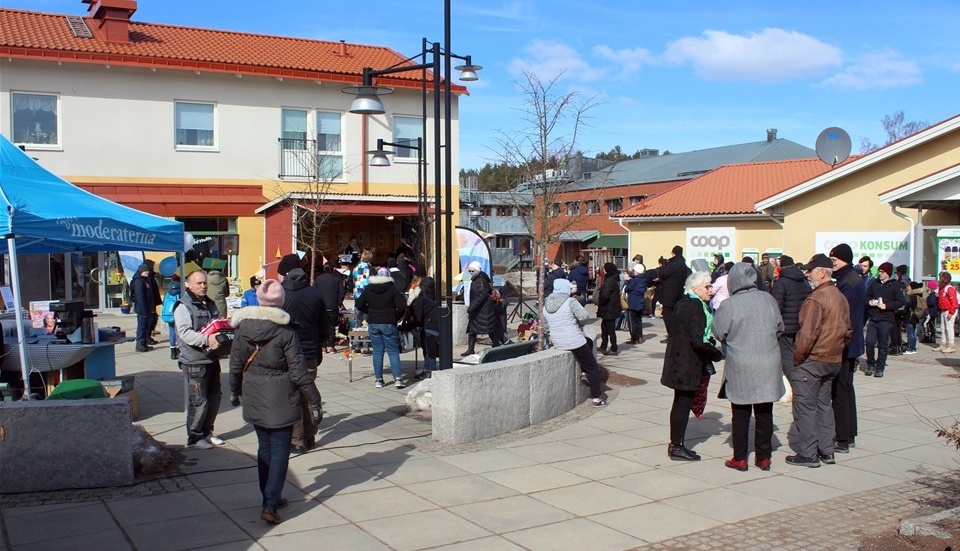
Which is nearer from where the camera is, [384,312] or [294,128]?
[384,312]

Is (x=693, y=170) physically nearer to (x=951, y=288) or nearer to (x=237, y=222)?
(x=237, y=222)

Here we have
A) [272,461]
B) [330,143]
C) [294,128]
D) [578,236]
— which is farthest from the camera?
[578,236]

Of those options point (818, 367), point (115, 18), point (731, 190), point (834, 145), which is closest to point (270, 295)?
point (818, 367)

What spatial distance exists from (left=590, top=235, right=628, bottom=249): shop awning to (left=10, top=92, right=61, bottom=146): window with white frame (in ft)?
112

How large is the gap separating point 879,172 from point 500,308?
11.2 meters

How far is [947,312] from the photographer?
1588 centimetres

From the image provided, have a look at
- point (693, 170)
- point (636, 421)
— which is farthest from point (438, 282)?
point (693, 170)

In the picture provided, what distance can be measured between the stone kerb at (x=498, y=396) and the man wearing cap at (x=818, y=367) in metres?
2.65

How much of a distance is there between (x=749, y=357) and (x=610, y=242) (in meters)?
45.7

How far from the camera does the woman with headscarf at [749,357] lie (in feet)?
23.8

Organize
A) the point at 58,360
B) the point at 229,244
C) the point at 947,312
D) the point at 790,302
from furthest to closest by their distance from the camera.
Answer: the point at 229,244 < the point at 947,312 < the point at 790,302 < the point at 58,360

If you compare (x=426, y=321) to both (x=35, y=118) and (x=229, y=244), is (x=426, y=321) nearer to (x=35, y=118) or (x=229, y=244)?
(x=229, y=244)

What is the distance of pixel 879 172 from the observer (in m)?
21.2

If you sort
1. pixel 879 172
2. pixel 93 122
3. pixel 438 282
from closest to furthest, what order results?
pixel 438 282, pixel 879 172, pixel 93 122
